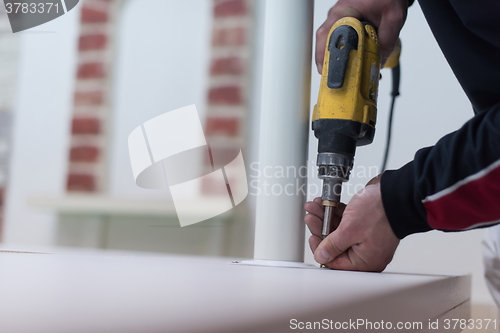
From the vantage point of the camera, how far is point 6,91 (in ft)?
5.38

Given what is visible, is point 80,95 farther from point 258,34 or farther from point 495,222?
point 495,222

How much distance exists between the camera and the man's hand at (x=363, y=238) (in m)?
0.43

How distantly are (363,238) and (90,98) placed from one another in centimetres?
130

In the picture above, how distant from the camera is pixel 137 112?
1470 millimetres

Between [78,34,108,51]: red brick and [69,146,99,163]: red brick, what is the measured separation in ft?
1.21

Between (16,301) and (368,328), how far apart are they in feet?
0.51

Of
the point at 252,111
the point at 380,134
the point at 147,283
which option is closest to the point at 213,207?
the point at 252,111

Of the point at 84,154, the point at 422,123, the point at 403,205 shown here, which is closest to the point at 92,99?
the point at 84,154

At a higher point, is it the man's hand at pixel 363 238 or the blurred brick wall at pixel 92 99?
the blurred brick wall at pixel 92 99

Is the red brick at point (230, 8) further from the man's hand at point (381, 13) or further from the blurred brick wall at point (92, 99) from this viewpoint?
the man's hand at point (381, 13)

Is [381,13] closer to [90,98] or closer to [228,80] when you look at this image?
[228,80]

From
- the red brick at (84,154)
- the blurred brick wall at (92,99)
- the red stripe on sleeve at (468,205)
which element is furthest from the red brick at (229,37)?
the red stripe on sleeve at (468,205)

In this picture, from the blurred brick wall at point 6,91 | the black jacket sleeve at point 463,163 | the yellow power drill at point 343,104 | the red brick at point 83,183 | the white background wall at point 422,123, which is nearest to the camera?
the black jacket sleeve at point 463,163

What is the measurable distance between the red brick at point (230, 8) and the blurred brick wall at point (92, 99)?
0.42 metres
